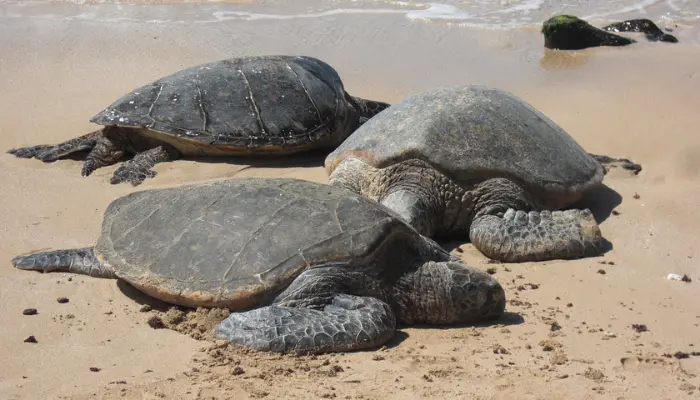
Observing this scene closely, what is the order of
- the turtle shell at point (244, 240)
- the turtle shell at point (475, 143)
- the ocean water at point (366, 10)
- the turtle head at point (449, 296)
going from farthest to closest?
the ocean water at point (366, 10)
the turtle shell at point (475, 143)
the turtle head at point (449, 296)
the turtle shell at point (244, 240)

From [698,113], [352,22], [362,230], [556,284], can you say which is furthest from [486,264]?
[352,22]

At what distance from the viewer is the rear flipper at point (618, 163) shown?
804 cm

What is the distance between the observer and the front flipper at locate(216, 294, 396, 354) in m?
4.66

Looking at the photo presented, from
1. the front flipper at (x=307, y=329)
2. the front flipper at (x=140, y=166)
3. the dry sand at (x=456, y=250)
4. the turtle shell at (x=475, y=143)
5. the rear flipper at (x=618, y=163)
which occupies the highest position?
the turtle shell at (x=475, y=143)

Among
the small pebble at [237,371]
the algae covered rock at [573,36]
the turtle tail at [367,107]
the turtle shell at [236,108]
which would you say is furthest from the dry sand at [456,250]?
the turtle tail at [367,107]

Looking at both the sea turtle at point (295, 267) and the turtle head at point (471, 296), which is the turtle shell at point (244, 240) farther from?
the turtle head at point (471, 296)

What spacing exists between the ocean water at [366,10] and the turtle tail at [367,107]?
451 cm

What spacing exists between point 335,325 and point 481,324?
0.95 m

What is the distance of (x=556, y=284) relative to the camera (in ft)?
19.2

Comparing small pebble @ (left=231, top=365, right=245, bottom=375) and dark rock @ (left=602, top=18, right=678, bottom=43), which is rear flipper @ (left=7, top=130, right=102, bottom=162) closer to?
small pebble @ (left=231, top=365, right=245, bottom=375)

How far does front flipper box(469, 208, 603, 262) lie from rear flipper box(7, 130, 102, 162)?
403cm

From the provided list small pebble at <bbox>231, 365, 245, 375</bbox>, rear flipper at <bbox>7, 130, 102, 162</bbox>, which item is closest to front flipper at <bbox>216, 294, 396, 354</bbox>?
small pebble at <bbox>231, 365, 245, 375</bbox>

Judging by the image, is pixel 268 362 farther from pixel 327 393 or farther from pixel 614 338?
pixel 614 338

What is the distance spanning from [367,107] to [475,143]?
8.98ft
